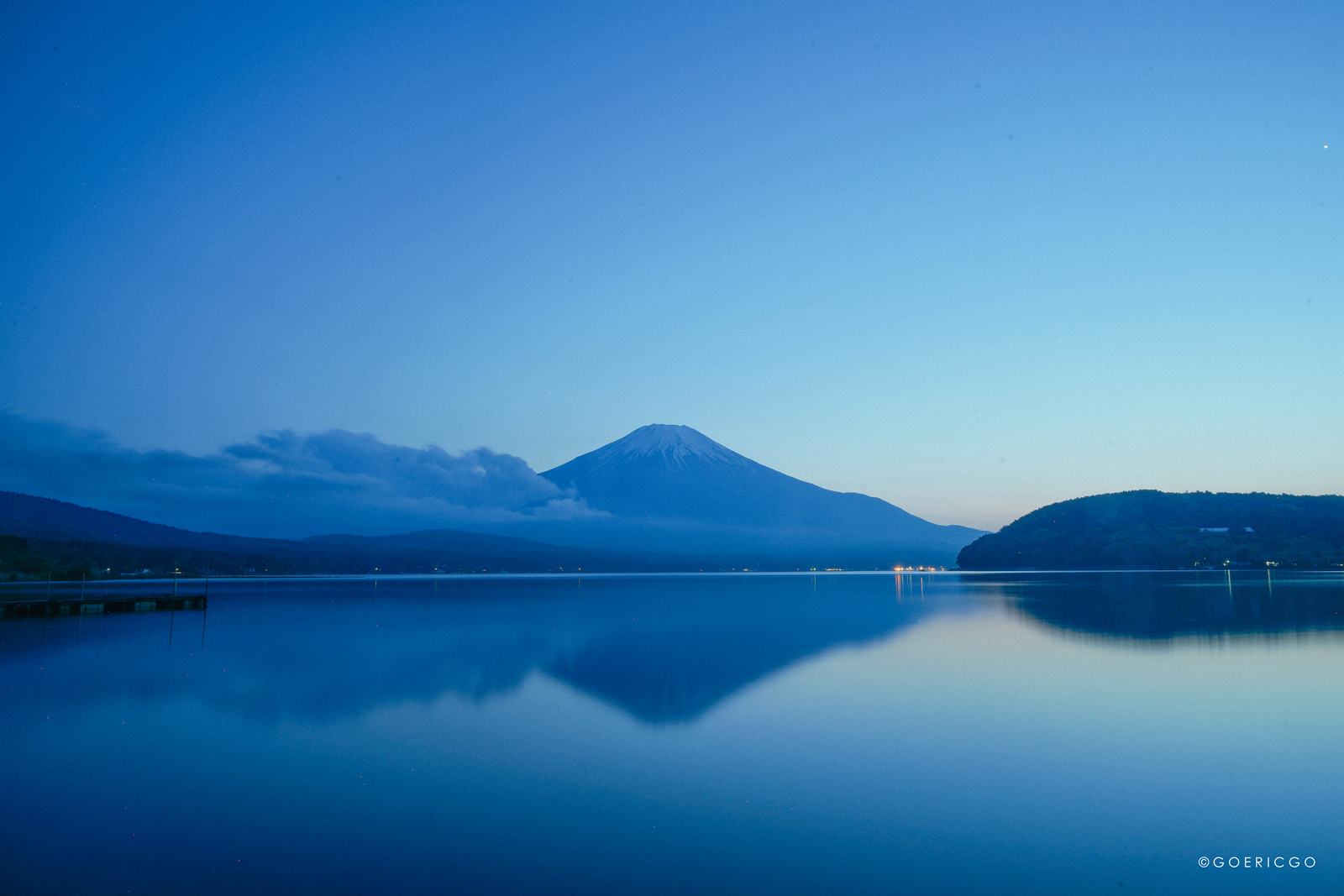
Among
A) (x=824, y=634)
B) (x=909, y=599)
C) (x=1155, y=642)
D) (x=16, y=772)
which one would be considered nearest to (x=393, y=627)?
(x=824, y=634)

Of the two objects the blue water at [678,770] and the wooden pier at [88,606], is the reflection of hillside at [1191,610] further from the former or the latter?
the wooden pier at [88,606]

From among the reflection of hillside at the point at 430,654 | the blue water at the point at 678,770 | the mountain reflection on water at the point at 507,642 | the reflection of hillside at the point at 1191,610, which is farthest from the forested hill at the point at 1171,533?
the blue water at the point at 678,770

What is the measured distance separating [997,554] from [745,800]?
499 ft

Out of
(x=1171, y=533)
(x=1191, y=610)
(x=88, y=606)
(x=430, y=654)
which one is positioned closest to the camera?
(x=430, y=654)

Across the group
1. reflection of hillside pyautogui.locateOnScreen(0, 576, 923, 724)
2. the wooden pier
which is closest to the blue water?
reflection of hillside pyautogui.locateOnScreen(0, 576, 923, 724)

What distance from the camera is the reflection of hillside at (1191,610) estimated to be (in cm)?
2744

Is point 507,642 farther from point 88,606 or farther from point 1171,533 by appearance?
point 1171,533

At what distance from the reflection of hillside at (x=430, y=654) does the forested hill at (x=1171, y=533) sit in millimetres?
97608

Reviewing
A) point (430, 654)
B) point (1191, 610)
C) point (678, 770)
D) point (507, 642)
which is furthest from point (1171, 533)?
point (678, 770)

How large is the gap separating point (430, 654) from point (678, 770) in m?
14.4

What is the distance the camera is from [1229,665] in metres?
19.0

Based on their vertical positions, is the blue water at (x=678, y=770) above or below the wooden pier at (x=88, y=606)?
above

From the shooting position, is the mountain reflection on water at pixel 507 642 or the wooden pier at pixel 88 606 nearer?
the mountain reflection on water at pixel 507 642

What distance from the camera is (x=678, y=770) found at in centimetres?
1052
